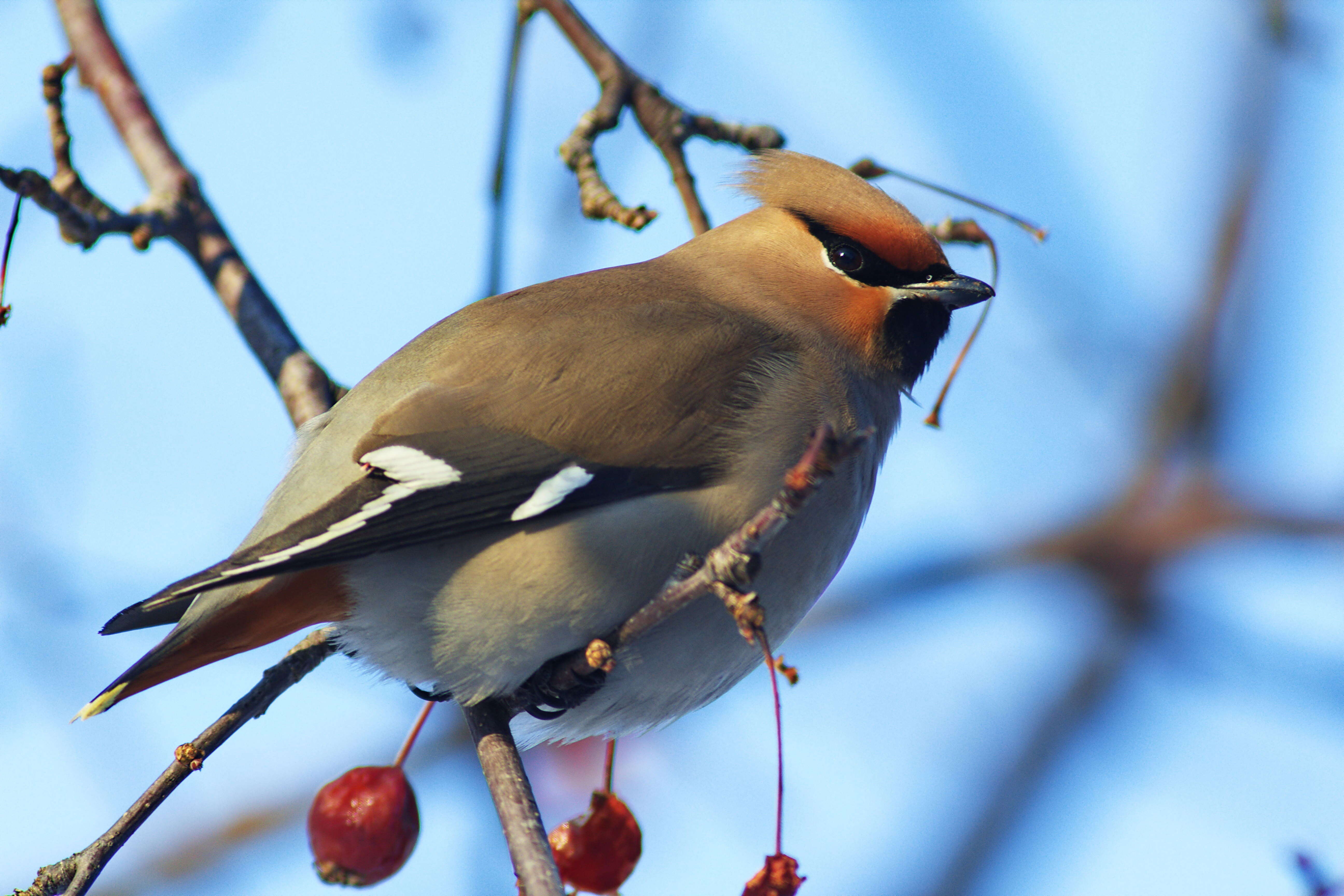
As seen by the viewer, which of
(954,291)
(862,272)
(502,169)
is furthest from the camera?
(502,169)

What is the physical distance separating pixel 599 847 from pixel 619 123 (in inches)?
71.7

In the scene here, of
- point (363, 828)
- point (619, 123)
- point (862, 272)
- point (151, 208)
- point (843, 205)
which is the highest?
point (151, 208)

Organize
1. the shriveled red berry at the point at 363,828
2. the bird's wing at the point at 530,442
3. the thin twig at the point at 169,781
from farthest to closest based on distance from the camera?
the shriveled red berry at the point at 363,828 < the bird's wing at the point at 530,442 < the thin twig at the point at 169,781

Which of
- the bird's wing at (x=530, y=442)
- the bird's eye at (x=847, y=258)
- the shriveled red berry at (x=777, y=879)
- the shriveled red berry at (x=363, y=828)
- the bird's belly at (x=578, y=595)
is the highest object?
the bird's eye at (x=847, y=258)

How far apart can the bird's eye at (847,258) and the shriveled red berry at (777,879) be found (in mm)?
1706

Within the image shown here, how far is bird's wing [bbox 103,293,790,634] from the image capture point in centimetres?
280

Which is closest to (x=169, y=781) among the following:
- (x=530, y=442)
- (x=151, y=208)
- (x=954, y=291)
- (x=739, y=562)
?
(x=530, y=442)

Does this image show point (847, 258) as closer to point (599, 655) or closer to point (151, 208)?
point (599, 655)

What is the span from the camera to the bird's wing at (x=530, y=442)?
280cm

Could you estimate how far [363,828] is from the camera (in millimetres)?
3270

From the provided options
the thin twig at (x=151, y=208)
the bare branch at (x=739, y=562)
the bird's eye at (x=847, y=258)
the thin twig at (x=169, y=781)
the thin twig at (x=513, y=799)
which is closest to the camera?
the bare branch at (x=739, y=562)

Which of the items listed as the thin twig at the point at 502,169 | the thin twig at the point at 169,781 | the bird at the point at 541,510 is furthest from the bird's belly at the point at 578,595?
the thin twig at the point at 502,169

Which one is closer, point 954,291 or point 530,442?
point 530,442

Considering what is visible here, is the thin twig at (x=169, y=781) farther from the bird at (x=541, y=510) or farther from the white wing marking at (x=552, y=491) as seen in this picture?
the white wing marking at (x=552, y=491)
